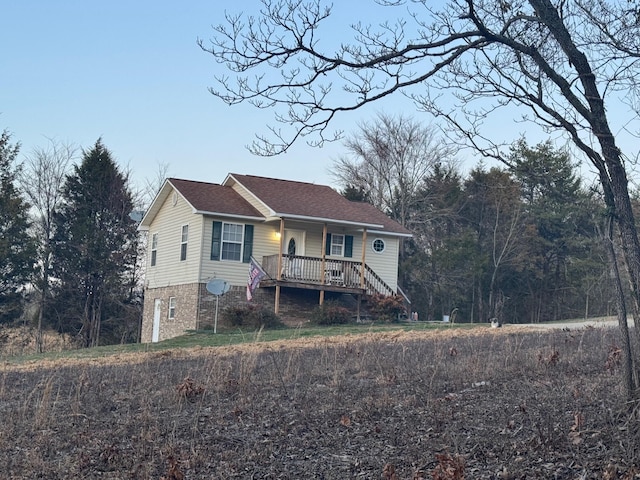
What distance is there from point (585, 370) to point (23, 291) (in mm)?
33346

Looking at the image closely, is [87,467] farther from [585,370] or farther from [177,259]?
[177,259]

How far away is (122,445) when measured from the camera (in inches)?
299

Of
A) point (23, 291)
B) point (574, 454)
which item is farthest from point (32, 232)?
point (574, 454)

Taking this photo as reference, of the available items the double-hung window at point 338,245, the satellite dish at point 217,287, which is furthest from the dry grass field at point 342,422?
the double-hung window at point 338,245

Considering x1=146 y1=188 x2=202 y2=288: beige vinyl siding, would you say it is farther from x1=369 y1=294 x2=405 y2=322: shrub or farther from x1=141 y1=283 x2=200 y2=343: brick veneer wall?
x1=369 y1=294 x2=405 y2=322: shrub

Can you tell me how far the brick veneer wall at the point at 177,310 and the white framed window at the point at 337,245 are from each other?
5.37 m

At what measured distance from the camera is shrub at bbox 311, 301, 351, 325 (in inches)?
1086

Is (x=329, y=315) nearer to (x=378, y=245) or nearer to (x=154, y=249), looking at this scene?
(x=378, y=245)

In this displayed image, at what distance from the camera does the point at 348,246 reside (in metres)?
31.2

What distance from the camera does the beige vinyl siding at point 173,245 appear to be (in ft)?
95.5

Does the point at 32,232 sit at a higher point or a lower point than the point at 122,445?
higher

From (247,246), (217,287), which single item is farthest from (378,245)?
(217,287)

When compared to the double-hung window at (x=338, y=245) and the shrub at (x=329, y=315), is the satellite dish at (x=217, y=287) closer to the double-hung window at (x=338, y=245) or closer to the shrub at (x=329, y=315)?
the shrub at (x=329, y=315)

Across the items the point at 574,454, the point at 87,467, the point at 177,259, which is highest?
the point at 177,259
